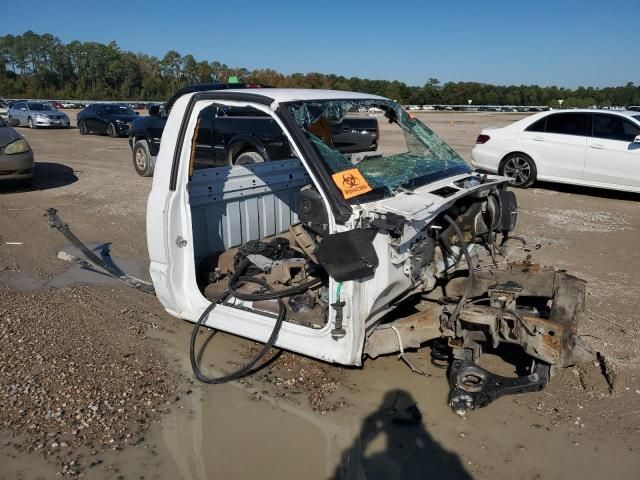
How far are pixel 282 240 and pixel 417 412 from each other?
81.2 inches

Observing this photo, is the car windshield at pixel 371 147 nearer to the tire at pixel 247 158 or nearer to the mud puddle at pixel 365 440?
the mud puddle at pixel 365 440

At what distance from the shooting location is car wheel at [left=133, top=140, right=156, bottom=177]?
38.2 feet

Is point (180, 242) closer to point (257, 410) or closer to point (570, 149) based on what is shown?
point (257, 410)

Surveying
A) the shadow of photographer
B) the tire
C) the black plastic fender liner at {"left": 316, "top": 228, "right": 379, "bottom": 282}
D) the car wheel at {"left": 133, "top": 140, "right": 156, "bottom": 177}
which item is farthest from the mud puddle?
the car wheel at {"left": 133, "top": 140, "right": 156, "bottom": 177}

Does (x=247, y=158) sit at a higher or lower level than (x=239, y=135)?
lower

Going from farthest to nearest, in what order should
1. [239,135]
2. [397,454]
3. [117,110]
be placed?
[117,110], [239,135], [397,454]

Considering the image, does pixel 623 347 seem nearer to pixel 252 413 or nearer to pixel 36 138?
pixel 252 413

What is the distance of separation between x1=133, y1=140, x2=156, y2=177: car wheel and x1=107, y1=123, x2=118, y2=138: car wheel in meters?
10.3

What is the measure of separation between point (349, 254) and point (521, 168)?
8495 mm

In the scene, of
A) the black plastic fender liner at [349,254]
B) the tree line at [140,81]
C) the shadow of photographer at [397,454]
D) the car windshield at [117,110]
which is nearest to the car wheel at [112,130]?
the car windshield at [117,110]

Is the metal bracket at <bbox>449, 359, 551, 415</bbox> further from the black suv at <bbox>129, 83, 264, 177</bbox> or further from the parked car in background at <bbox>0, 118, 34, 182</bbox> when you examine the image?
the black suv at <bbox>129, 83, 264, 177</bbox>

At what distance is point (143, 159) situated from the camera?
1177cm

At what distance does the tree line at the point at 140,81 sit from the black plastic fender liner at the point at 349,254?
4865 centimetres

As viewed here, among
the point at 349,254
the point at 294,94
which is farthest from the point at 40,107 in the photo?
the point at 349,254
